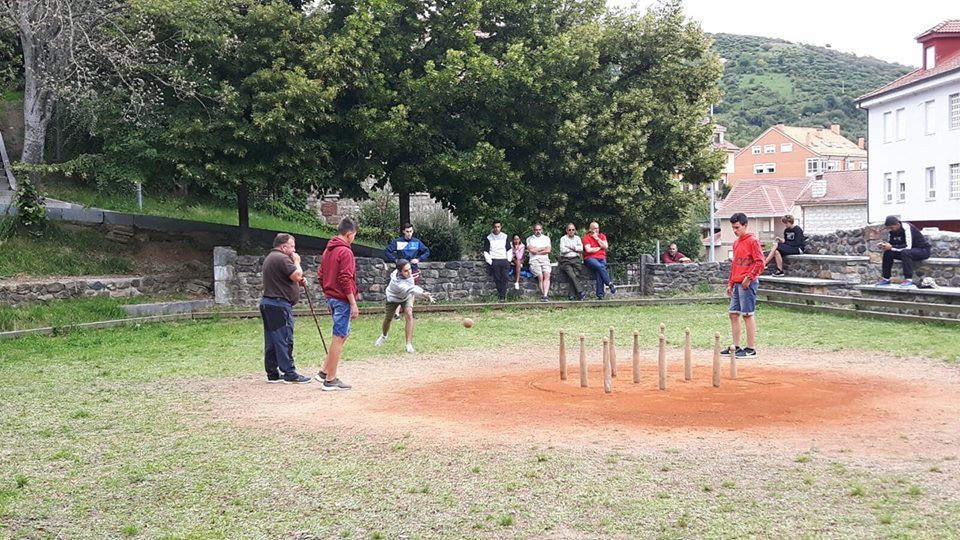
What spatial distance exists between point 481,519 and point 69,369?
9.17 metres

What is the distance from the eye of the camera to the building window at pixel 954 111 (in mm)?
38609

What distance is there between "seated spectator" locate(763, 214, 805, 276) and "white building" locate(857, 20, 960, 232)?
1898cm

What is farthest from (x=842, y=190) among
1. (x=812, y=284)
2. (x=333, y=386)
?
(x=333, y=386)

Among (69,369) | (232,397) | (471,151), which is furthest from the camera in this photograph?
(471,151)

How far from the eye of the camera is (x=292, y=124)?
67.4 ft

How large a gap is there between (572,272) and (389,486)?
1697 centimetres

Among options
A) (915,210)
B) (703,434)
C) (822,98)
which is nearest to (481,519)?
(703,434)

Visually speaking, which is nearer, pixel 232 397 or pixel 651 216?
pixel 232 397

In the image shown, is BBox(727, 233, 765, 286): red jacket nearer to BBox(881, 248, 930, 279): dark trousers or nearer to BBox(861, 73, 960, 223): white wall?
BBox(881, 248, 930, 279): dark trousers

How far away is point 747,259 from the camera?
1322 centimetres

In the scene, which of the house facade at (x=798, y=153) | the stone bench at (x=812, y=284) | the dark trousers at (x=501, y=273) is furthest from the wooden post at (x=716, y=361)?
the house facade at (x=798, y=153)

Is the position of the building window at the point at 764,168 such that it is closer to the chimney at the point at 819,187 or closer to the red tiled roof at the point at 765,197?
the red tiled roof at the point at 765,197

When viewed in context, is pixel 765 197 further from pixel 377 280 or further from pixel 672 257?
pixel 377 280

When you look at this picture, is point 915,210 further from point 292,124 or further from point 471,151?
point 292,124
